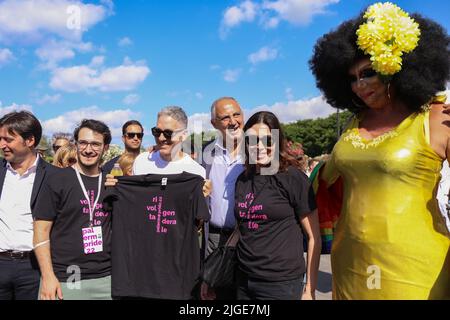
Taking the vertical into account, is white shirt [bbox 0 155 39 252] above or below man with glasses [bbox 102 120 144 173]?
below

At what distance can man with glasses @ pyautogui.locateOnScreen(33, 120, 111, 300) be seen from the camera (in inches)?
119

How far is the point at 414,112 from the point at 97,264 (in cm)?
237

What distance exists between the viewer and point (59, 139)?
6305 millimetres

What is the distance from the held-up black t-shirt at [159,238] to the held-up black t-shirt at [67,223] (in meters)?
0.19

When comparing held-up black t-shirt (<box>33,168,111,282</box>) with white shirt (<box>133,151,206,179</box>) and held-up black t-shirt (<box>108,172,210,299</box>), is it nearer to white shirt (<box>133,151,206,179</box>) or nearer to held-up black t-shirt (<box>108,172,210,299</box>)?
held-up black t-shirt (<box>108,172,210,299</box>)

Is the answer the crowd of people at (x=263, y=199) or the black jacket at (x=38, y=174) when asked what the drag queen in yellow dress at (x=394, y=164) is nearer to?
the crowd of people at (x=263, y=199)

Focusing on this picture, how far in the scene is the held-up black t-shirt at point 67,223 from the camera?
9.96 ft

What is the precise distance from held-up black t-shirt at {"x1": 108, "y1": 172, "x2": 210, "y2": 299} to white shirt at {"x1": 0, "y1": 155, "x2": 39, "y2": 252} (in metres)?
0.71

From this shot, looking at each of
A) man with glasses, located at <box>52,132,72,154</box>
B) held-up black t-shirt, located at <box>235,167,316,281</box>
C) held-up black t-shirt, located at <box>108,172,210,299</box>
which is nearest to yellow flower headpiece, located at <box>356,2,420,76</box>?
held-up black t-shirt, located at <box>235,167,316,281</box>

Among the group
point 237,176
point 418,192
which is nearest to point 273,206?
point 237,176

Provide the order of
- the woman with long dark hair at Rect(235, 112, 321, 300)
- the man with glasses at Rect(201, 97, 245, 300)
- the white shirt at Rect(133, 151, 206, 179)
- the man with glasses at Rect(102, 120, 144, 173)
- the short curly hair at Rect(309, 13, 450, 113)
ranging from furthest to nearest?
the man with glasses at Rect(102, 120, 144, 173) → the white shirt at Rect(133, 151, 206, 179) → the man with glasses at Rect(201, 97, 245, 300) → the woman with long dark hair at Rect(235, 112, 321, 300) → the short curly hair at Rect(309, 13, 450, 113)

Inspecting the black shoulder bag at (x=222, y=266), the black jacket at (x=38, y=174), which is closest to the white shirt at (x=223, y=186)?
the black shoulder bag at (x=222, y=266)
